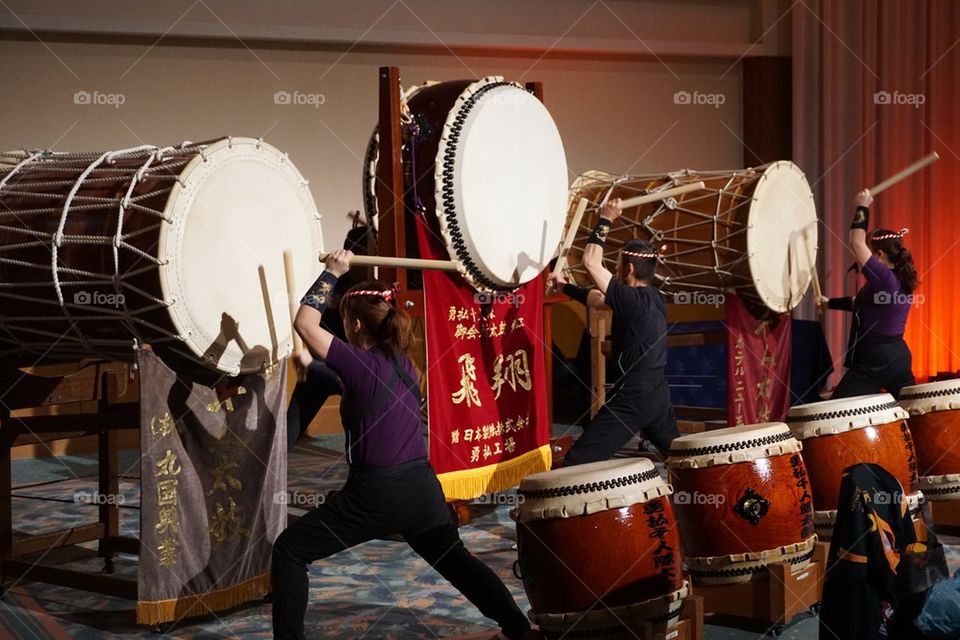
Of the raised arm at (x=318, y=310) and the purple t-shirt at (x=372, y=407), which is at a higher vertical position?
the raised arm at (x=318, y=310)

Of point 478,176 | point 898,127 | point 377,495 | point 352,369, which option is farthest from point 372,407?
point 898,127

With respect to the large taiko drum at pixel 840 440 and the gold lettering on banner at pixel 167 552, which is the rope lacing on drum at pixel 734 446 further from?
the gold lettering on banner at pixel 167 552

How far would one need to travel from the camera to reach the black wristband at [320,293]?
2.74 metres

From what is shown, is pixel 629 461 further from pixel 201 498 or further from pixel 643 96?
pixel 643 96

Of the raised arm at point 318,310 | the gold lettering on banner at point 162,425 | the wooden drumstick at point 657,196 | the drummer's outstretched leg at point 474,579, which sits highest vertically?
the wooden drumstick at point 657,196

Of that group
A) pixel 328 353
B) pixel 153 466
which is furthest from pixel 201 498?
pixel 328 353

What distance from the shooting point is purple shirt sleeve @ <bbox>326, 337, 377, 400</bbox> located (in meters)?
2.63

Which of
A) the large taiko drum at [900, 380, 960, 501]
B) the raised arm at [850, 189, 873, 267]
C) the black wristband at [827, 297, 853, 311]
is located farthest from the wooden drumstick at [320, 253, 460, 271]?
the black wristband at [827, 297, 853, 311]

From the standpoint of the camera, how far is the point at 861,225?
15.6 ft

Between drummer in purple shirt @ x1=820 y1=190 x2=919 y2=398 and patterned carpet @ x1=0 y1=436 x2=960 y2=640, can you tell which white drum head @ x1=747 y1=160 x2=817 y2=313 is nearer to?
drummer in purple shirt @ x1=820 y1=190 x2=919 y2=398

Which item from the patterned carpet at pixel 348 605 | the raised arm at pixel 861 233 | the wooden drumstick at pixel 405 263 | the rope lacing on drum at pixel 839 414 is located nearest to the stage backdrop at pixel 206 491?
the patterned carpet at pixel 348 605

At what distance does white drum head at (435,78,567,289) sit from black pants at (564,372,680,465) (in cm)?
65

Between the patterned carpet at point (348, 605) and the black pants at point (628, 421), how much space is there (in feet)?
1.48

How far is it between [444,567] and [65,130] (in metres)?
4.19
